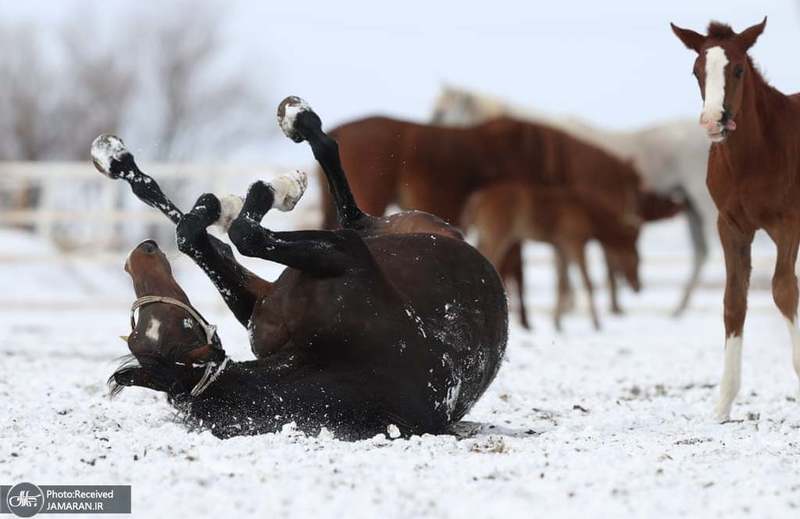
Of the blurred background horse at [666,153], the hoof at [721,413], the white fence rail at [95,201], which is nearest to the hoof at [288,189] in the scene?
the hoof at [721,413]

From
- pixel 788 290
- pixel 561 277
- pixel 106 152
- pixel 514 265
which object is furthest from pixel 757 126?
pixel 561 277

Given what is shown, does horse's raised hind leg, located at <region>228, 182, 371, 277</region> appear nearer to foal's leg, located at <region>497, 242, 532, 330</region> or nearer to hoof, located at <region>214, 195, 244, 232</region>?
hoof, located at <region>214, 195, 244, 232</region>

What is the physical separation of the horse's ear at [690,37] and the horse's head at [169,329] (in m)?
2.20

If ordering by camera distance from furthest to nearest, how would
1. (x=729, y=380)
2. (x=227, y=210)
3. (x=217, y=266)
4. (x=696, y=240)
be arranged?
1. (x=696, y=240)
2. (x=729, y=380)
3. (x=227, y=210)
4. (x=217, y=266)

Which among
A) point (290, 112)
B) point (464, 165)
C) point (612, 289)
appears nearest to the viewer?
point (290, 112)

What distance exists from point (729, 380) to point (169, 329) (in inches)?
91.9

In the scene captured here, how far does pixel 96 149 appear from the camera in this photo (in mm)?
4359

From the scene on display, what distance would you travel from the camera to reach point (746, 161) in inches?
177

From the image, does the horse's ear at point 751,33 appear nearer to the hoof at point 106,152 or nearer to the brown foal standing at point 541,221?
the hoof at point 106,152

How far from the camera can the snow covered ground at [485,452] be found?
2.57 metres

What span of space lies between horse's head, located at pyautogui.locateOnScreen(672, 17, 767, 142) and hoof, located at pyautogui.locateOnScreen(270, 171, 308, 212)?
1.48 metres

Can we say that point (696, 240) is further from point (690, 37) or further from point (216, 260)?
point (216, 260)

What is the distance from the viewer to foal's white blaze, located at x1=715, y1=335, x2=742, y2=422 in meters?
4.52

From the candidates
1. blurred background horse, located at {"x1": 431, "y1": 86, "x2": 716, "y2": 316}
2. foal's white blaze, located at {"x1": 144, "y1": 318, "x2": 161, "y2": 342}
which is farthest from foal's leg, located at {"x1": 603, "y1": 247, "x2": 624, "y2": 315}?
foal's white blaze, located at {"x1": 144, "y1": 318, "x2": 161, "y2": 342}
